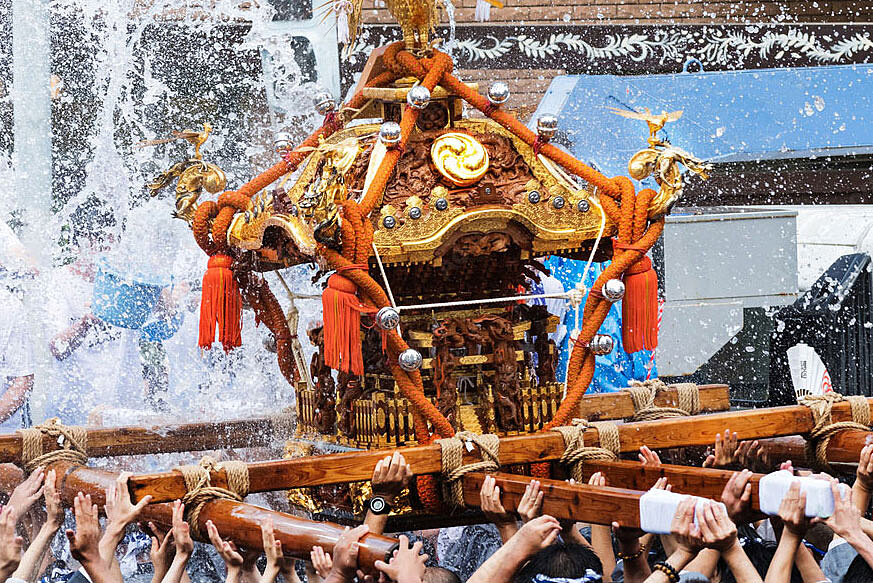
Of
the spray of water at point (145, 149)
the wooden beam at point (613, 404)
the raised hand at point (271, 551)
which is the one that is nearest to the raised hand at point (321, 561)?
the raised hand at point (271, 551)

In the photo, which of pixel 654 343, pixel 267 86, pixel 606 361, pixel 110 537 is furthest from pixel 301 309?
pixel 110 537

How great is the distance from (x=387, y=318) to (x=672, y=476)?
900mm

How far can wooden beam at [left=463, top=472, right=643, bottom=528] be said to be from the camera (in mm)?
2629

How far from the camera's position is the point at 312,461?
3.12 m

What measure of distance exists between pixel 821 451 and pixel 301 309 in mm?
3839

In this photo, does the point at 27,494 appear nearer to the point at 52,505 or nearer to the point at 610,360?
the point at 52,505

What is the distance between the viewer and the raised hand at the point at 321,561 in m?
2.51

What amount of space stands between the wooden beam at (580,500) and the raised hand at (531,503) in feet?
0.05

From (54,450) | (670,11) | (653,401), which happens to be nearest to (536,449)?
(653,401)

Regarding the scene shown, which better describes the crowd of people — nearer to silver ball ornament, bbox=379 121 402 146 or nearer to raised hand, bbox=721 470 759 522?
raised hand, bbox=721 470 759 522

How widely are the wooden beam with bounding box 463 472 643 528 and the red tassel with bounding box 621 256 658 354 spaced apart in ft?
2.65

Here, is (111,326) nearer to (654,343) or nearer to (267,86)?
(267,86)

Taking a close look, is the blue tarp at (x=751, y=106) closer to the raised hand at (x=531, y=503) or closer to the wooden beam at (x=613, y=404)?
the wooden beam at (x=613, y=404)

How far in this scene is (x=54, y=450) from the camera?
3.60 metres
